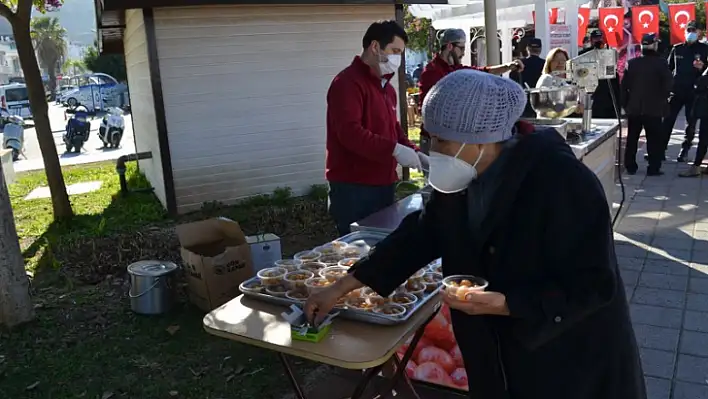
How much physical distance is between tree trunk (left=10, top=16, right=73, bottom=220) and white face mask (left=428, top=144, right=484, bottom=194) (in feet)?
22.4

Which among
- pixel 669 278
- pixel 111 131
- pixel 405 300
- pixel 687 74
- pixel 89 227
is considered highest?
pixel 687 74

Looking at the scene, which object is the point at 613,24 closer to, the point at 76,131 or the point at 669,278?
the point at 669,278

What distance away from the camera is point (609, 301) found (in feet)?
5.02

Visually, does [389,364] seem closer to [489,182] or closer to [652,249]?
[489,182]

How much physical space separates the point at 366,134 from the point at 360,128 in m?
0.05

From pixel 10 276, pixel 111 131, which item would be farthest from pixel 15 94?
pixel 10 276

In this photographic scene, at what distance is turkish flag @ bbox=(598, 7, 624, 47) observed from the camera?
12562 millimetres

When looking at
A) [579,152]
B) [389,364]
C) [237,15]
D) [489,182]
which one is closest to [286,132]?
[237,15]

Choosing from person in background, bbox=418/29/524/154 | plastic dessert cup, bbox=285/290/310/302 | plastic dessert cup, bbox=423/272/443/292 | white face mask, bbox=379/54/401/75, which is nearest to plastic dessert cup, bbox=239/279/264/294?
plastic dessert cup, bbox=285/290/310/302

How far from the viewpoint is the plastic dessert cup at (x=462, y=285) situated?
156 cm

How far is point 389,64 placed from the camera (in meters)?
3.53

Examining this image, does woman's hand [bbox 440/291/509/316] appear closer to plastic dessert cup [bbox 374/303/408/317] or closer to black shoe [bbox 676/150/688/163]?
plastic dessert cup [bbox 374/303/408/317]

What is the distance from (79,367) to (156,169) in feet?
15.9

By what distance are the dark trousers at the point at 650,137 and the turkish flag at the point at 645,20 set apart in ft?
19.3
